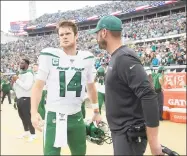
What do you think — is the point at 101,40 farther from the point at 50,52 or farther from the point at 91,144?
the point at 91,144

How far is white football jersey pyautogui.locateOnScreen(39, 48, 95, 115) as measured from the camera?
3349 millimetres

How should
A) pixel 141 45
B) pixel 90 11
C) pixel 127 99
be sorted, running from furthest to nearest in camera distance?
pixel 90 11, pixel 141 45, pixel 127 99

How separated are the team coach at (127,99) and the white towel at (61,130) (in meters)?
0.83

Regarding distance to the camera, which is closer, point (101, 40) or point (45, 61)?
point (101, 40)

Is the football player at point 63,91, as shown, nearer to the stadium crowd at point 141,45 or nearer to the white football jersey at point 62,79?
the white football jersey at point 62,79

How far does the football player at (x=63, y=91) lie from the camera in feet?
10.9

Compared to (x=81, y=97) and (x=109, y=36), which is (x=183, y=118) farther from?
(x=109, y=36)

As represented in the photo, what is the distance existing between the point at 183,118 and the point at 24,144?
4141 millimetres

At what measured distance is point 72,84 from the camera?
3406mm

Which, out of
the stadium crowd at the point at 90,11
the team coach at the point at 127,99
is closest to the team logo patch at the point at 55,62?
the team coach at the point at 127,99

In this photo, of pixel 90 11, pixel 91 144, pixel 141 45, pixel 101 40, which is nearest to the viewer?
pixel 101 40

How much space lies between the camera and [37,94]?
10.9ft

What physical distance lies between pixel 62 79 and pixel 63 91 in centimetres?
12

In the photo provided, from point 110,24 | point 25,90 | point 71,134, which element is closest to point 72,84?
Answer: point 71,134
